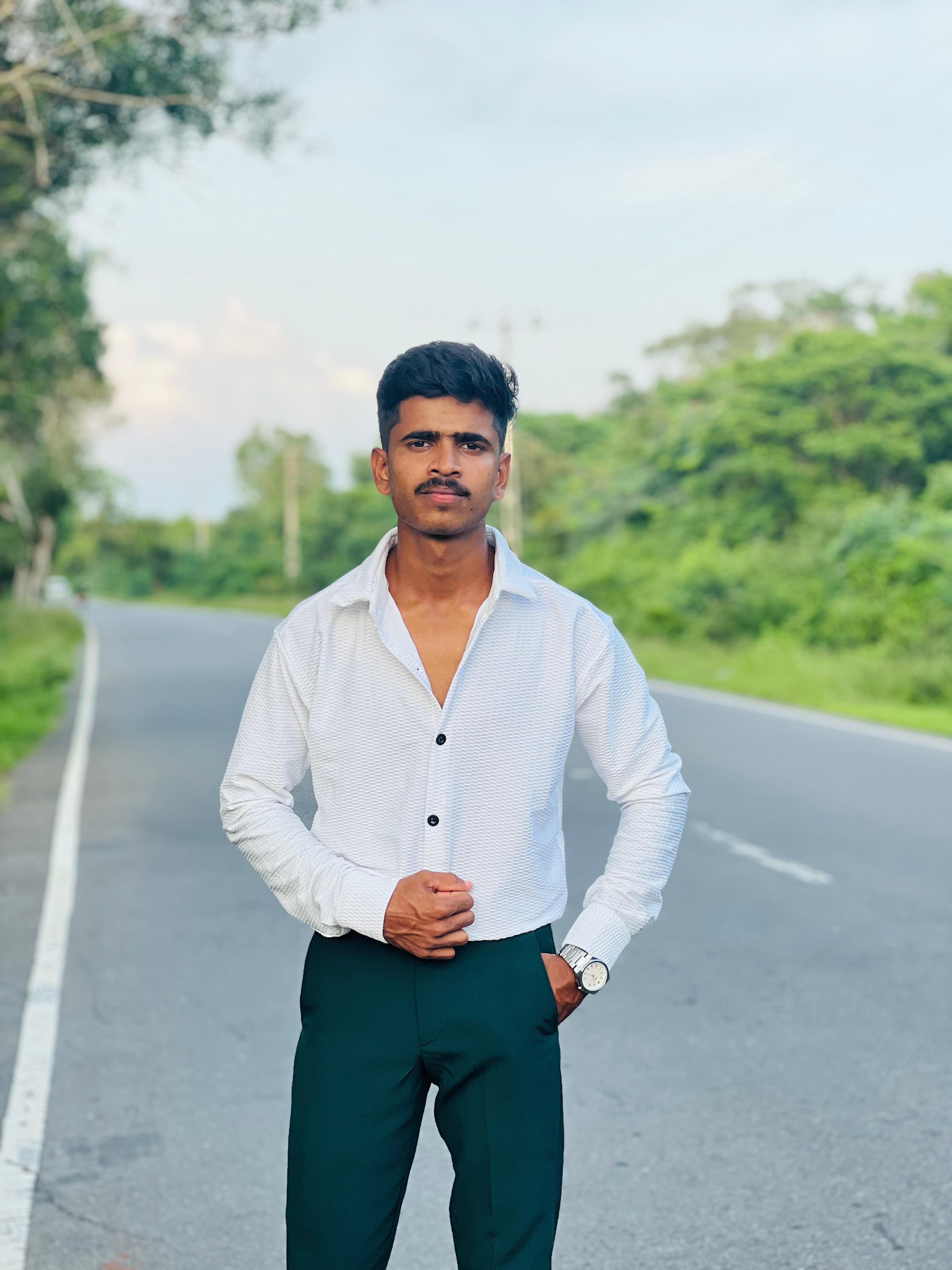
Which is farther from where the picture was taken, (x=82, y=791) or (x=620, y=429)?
(x=620, y=429)

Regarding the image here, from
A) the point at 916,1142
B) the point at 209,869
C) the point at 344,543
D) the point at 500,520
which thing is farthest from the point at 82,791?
the point at 344,543

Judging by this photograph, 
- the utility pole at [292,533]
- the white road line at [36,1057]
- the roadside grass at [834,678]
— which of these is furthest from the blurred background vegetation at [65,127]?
the utility pole at [292,533]

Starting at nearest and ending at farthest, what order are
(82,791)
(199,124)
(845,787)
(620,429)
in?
(845,787), (82,791), (199,124), (620,429)

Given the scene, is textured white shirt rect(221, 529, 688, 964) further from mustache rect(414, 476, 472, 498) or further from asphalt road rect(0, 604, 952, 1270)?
asphalt road rect(0, 604, 952, 1270)

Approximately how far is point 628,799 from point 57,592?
8293 cm

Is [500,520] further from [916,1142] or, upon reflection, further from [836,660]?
[916,1142]

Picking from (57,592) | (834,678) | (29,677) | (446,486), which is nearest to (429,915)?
(446,486)

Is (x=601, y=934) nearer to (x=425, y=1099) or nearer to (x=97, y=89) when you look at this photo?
(x=425, y=1099)

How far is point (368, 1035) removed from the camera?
2.36m

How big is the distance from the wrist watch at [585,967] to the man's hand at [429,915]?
0.21m

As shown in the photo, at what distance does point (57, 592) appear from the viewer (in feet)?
269

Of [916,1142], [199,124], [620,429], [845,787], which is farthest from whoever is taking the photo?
[620,429]

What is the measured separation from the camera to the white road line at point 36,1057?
3.84 meters

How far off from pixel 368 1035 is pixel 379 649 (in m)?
0.61
